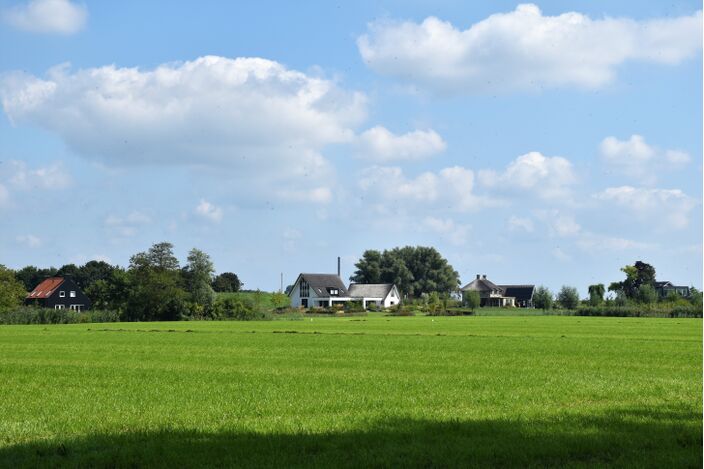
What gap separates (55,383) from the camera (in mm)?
22703

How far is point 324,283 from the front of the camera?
18225 cm

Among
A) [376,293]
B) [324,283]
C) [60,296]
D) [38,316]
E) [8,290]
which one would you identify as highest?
[324,283]

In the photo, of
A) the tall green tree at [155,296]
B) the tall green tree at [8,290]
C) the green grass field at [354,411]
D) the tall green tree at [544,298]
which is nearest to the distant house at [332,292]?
the tall green tree at [544,298]

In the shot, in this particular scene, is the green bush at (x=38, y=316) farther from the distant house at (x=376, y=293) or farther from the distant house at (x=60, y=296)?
the distant house at (x=376, y=293)

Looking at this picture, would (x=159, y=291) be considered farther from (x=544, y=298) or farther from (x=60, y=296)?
(x=544, y=298)

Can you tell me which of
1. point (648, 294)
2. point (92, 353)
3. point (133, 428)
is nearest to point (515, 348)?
point (92, 353)

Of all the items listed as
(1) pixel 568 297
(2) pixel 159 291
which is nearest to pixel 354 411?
(2) pixel 159 291

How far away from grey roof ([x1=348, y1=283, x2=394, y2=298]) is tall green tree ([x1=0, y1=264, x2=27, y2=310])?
8563 cm

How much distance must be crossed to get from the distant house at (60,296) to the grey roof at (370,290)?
5877cm

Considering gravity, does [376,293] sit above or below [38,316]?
above

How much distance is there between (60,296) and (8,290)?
4428 centimetres

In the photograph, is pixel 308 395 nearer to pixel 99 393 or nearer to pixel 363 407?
pixel 363 407

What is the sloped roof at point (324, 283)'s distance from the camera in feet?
589

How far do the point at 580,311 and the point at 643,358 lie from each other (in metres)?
89.2
